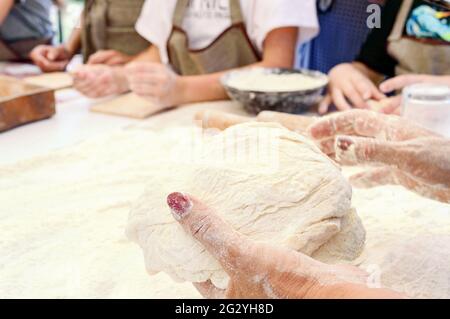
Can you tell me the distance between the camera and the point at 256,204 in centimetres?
79

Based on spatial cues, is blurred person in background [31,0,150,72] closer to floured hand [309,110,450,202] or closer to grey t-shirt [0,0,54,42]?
grey t-shirt [0,0,54,42]

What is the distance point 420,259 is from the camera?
0.92 m

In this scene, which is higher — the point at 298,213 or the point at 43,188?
the point at 298,213

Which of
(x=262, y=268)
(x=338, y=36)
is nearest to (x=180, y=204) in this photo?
(x=262, y=268)

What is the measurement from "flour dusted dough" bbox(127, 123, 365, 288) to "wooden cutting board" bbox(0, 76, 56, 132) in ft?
2.99

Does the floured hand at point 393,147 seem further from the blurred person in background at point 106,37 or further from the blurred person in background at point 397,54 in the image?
the blurred person in background at point 106,37

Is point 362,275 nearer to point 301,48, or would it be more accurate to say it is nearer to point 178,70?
point 178,70

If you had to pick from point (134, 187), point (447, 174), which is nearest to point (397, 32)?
point (447, 174)

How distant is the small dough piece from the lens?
2.07 meters

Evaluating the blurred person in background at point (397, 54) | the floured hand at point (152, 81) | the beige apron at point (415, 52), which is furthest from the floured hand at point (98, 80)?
the beige apron at point (415, 52)

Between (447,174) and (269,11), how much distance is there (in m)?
1.11

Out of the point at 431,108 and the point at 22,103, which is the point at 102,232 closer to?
the point at 22,103

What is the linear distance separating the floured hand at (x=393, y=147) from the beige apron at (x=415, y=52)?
30.8 inches

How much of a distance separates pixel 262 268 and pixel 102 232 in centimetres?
52
